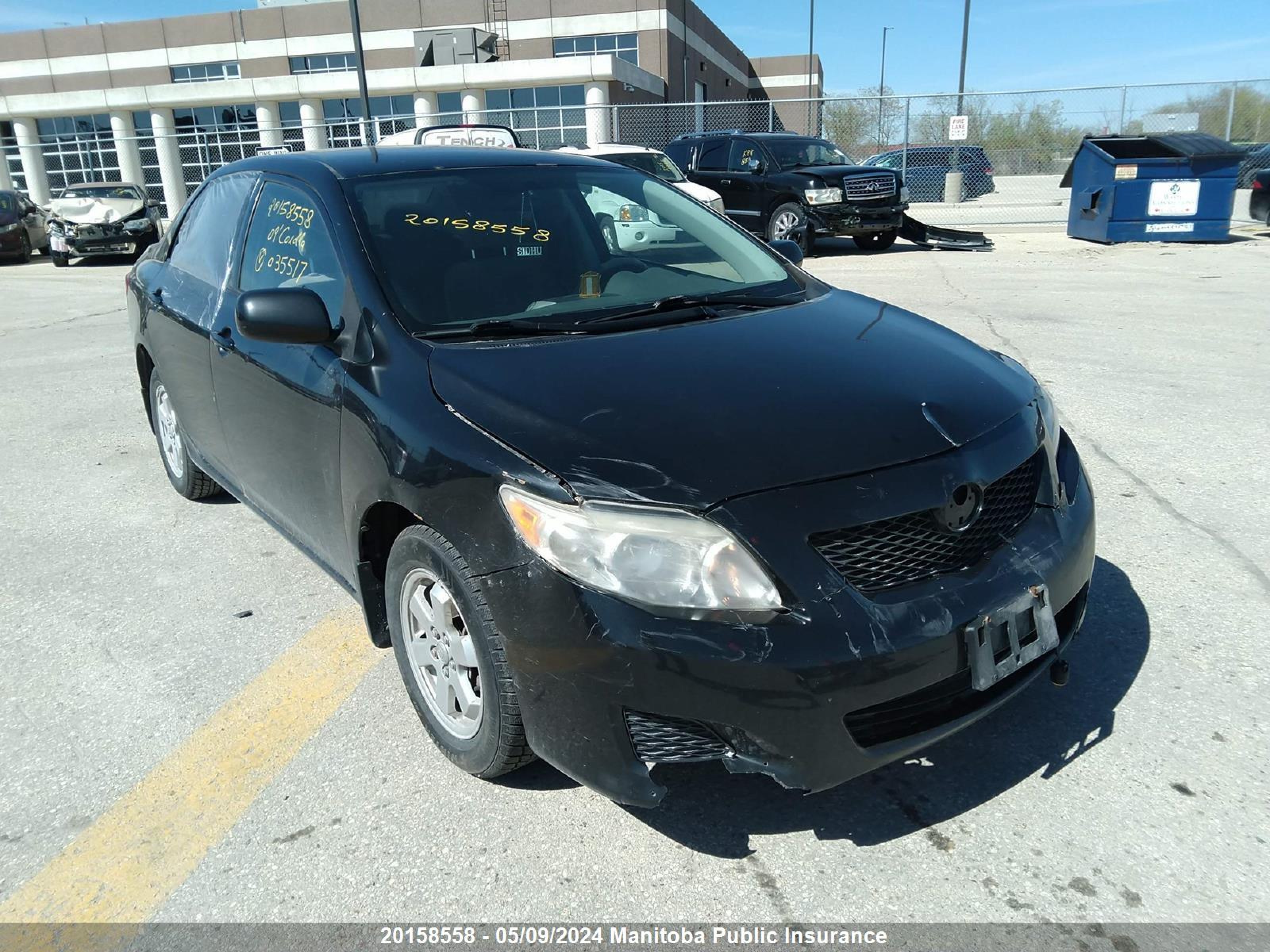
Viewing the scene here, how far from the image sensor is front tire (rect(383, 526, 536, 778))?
2324mm

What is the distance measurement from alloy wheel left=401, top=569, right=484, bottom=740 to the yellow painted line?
Result: 0.49 meters

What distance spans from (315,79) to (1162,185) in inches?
1132

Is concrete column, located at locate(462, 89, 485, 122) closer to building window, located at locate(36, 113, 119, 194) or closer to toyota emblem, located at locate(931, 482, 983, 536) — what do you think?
building window, located at locate(36, 113, 119, 194)

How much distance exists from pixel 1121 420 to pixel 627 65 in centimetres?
3007

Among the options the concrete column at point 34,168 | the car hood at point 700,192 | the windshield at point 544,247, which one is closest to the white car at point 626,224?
the windshield at point 544,247

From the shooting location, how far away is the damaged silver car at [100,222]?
17.5m

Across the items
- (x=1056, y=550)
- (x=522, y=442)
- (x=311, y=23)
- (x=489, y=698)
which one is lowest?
(x=489, y=698)

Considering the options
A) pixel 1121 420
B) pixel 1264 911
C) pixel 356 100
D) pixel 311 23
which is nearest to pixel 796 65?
pixel 311 23

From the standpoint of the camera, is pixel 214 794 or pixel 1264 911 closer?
pixel 1264 911

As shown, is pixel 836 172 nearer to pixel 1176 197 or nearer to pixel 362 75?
pixel 1176 197

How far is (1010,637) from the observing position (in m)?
2.31

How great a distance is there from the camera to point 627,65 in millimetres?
32438

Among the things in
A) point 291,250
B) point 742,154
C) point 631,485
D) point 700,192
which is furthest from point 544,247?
point 742,154

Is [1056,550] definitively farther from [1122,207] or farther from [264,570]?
[1122,207]
